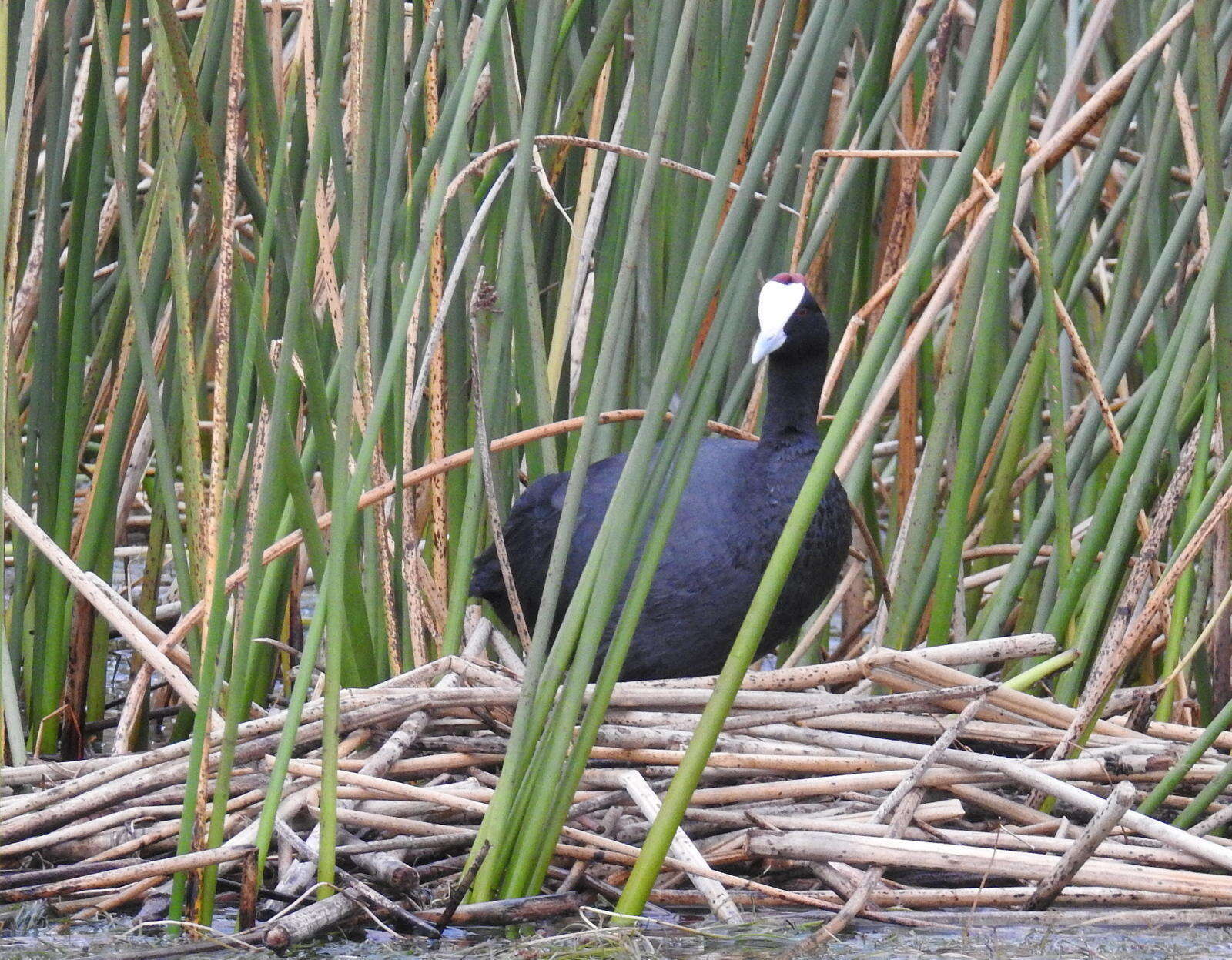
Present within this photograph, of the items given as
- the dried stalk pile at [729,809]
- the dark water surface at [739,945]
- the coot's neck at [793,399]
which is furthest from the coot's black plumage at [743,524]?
the dark water surface at [739,945]

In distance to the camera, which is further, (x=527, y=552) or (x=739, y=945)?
(x=527, y=552)

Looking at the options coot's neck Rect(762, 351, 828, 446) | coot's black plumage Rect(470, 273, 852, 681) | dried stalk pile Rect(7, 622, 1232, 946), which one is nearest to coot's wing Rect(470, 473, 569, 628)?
coot's black plumage Rect(470, 273, 852, 681)

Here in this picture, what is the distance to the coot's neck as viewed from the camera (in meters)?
2.55

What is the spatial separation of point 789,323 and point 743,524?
1.13 feet

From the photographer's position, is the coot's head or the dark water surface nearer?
the dark water surface

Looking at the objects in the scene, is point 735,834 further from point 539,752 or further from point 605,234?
point 605,234

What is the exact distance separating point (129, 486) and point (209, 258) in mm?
492

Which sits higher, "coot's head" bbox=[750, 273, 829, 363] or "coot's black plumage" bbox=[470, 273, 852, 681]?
"coot's head" bbox=[750, 273, 829, 363]

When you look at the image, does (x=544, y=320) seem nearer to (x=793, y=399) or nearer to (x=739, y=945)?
(x=793, y=399)

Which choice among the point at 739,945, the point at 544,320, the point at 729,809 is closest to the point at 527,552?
the point at 544,320

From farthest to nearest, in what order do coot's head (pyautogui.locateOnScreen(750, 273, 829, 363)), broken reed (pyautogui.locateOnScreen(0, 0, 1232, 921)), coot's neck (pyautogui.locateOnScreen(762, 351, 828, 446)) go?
coot's neck (pyautogui.locateOnScreen(762, 351, 828, 446)) → coot's head (pyautogui.locateOnScreen(750, 273, 829, 363)) → broken reed (pyautogui.locateOnScreen(0, 0, 1232, 921))

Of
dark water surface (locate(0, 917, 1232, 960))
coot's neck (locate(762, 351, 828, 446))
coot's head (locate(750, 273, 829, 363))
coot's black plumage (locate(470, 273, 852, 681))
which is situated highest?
coot's head (locate(750, 273, 829, 363))

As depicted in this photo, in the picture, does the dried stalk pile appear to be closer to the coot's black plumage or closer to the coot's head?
the coot's black plumage

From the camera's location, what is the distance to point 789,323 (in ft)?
8.16
